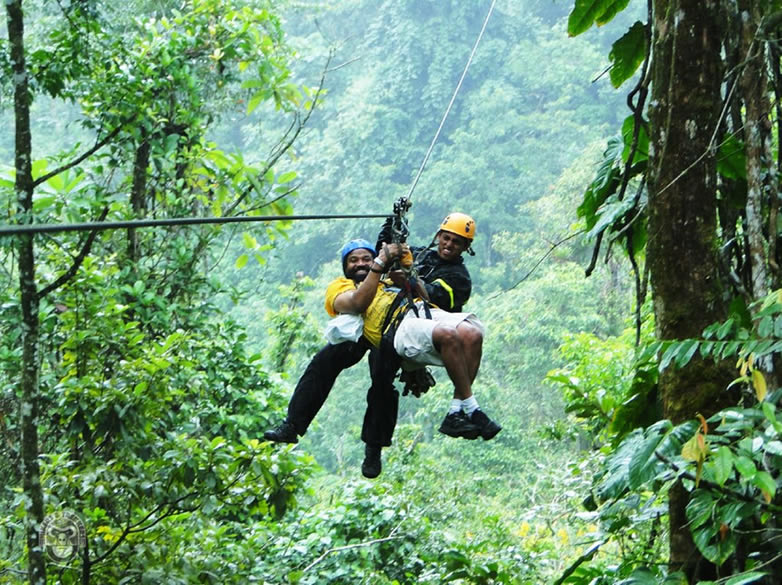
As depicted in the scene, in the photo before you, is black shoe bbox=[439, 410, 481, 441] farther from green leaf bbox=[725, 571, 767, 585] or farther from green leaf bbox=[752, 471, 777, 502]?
green leaf bbox=[752, 471, 777, 502]

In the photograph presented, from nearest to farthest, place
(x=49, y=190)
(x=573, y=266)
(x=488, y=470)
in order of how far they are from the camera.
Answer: (x=49, y=190), (x=488, y=470), (x=573, y=266)

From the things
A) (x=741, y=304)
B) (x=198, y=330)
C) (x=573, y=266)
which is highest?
(x=573, y=266)

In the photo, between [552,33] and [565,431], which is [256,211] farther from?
[552,33]

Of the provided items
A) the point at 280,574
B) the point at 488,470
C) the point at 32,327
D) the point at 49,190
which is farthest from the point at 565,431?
the point at 488,470

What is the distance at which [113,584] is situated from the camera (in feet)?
10.8

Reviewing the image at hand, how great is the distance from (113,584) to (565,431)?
352cm

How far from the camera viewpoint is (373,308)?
3.02m

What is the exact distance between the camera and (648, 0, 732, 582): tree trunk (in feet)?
6.48

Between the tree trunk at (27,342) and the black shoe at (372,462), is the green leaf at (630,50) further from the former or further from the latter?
the tree trunk at (27,342)

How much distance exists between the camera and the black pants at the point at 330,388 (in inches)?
127

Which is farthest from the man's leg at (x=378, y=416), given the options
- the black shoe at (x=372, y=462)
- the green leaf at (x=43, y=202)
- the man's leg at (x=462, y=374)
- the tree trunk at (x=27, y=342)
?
the green leaf at (x=43, y=202)

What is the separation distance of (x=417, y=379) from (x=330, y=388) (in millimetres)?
284

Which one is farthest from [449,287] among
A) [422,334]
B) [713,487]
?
[713,487]

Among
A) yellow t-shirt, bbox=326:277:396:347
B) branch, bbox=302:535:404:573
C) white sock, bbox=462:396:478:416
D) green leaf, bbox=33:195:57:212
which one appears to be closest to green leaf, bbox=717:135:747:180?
white sock, bbox=462:396:478:416
